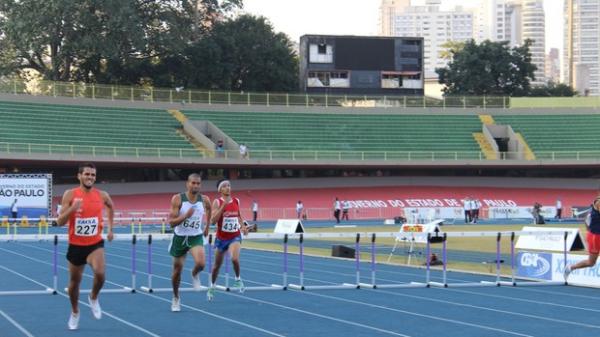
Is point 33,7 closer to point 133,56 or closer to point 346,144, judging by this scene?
point 133,56

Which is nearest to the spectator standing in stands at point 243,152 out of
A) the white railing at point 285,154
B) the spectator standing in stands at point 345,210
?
the white railing at point 285,154

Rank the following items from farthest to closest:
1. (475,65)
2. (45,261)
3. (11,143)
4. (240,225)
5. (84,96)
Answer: (475,65), (84,96), (11,143), (45,261), (240,225)

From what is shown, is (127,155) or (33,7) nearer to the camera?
(127,155)

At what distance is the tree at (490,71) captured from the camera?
9119 centimetres

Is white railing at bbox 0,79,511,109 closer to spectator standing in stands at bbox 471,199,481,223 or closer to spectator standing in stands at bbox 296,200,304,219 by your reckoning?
spectator standing in stands at bbox 296,200,304,219

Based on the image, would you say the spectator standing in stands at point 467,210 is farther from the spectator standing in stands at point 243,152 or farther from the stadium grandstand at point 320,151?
the spectator standing in stands at point 243,152

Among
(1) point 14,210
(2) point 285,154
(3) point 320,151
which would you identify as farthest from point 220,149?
(1) point 14,210

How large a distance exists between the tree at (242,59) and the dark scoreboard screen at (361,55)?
34.9 ft

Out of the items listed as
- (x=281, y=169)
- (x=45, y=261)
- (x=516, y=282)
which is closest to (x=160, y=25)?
(x=281, y=169)

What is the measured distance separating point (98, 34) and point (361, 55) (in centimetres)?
1769

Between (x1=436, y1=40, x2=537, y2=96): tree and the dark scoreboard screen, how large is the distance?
69.4 feet

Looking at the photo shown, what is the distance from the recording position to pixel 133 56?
249 ft

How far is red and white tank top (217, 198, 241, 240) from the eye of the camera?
16938 millimetres

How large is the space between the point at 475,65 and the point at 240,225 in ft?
252
